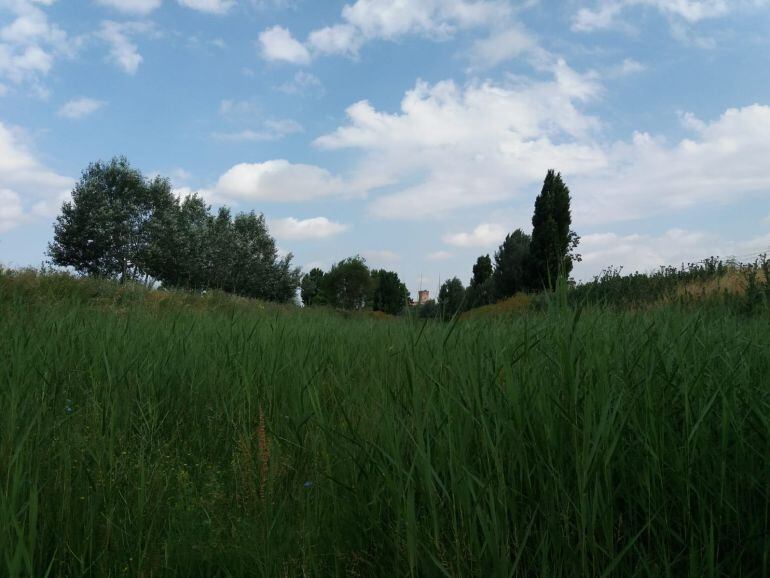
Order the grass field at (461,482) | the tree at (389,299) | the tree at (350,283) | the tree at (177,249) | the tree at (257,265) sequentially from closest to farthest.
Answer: the grass field at (461,482) < the tree at (389,299) < the tree at (350,283) < the tree at (177,249) < the tree at (257,265)

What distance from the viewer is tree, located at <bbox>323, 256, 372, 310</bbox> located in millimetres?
34531

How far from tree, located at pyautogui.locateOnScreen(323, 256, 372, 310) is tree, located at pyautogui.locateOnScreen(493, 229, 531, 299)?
9.04m

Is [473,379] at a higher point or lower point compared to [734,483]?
higher

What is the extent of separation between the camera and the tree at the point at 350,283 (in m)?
34.5

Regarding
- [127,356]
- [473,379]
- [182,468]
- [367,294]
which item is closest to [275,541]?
[473,379]

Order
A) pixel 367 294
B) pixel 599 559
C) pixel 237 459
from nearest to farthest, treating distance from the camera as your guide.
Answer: pixel 599 559
pixel 237 459
pixel 367 294

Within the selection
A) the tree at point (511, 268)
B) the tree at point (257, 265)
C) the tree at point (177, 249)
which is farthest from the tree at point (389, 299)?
the tree at point (177, 249)

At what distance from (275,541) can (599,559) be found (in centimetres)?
86

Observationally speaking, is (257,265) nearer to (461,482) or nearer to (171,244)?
(171,244)

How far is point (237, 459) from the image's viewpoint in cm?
220

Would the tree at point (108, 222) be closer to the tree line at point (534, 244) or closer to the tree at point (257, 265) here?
the tree at point (257, 265)

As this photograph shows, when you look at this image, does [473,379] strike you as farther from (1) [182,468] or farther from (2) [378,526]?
(1) [182,468]

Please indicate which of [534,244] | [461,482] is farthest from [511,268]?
[461,482]

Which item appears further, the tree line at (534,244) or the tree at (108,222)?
the tree at (108,222)
